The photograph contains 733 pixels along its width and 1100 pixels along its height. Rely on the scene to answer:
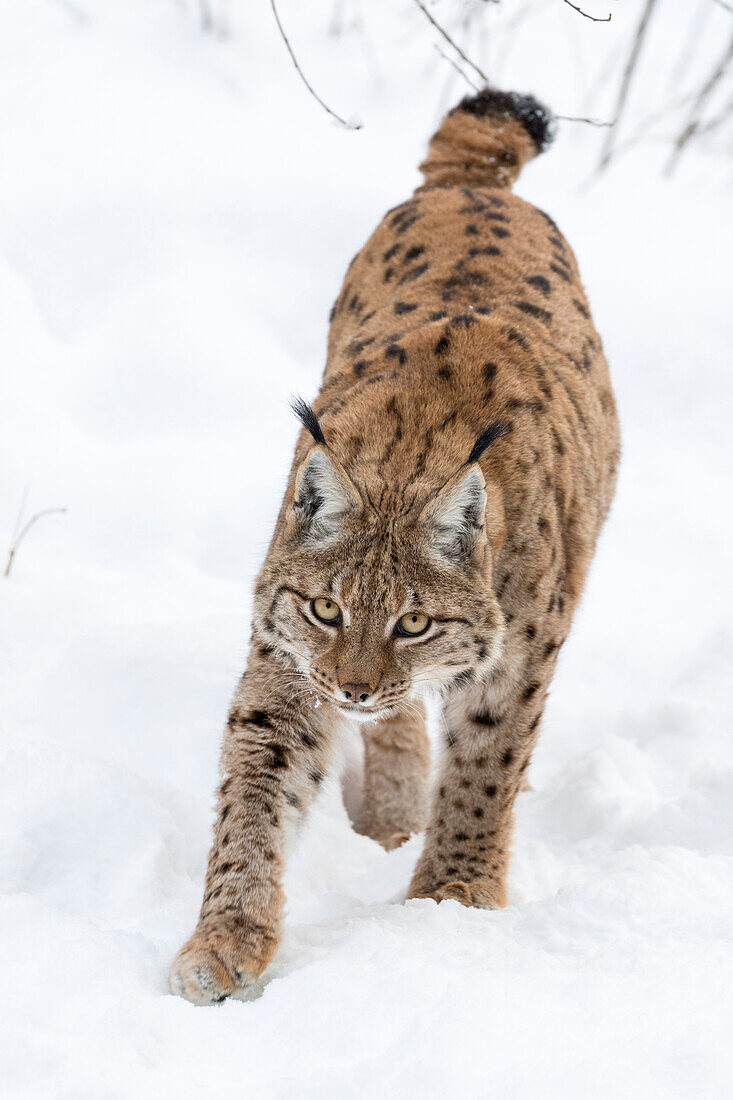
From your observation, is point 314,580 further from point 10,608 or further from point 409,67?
point 409,67

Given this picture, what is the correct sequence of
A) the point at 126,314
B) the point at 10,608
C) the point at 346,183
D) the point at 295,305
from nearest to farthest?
1. the point at 10,608
2. the point at 126,314
3. the point at 295,305
4. the point at 346,183

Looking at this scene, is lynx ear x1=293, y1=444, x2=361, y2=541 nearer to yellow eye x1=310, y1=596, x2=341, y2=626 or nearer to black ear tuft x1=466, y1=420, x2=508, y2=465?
yellow eye x1=310, y1=596, x2=341, y2=626

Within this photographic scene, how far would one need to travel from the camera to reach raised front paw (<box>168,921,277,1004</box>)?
296cm

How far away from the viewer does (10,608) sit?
492 cm

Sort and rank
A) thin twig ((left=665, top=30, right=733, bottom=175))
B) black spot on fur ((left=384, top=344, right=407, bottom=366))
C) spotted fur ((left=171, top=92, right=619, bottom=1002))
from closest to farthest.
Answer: spotted fur ((left=171, top=92, right=619, bottom=1002))
black spot on fur ((left=384, top=344, right=407, bottom=366))
thin twig ((left=665, top=30, right=733, bottom=175))

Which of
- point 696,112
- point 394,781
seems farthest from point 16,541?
point 696,112

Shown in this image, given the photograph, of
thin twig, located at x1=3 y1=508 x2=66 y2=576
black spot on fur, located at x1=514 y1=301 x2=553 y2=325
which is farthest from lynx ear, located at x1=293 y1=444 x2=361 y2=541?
thin twig, located at x1=3 y1=508 x2=66 y2=576

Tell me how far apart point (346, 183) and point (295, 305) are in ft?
4.43

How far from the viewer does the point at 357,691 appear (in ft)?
9.80

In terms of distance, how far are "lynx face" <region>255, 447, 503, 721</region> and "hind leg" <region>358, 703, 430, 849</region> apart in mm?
1527

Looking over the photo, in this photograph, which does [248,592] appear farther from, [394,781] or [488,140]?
[488,140]

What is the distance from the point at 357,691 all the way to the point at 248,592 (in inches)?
116

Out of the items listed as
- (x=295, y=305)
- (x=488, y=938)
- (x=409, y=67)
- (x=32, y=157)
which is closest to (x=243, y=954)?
(x=488, y=938)

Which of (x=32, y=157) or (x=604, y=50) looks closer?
(x=32, y=157)
